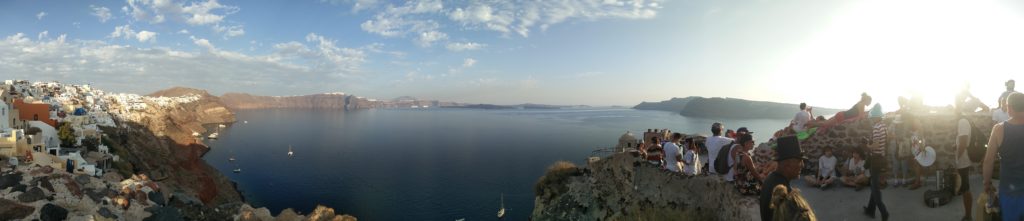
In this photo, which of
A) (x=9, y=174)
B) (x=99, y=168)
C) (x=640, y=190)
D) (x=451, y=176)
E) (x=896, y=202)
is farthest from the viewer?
(x=451, y=176)

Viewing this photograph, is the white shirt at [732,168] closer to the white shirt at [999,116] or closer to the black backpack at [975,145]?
the black backpack at [975,145]

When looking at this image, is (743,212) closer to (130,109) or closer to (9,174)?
(9,174)

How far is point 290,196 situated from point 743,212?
50.8 m

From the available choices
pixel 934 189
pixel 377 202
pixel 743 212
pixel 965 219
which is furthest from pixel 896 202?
pixel 377 202

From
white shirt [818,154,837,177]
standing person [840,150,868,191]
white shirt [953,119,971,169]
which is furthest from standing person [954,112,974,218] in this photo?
white shirt [818,154,837,177]

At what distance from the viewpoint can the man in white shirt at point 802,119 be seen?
11.9 m

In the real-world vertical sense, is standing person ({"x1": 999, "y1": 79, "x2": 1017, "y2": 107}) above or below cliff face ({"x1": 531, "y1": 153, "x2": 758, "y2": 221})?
above

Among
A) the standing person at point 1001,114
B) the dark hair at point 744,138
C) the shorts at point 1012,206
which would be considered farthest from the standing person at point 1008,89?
the shorts at point 1012,206

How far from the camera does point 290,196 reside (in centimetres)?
4822

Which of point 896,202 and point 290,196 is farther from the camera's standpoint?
point 290,196

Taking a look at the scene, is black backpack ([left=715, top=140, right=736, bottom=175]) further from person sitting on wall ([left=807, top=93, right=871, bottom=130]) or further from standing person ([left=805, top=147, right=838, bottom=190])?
person sitting on wall ([left=807, top=93, right=871, bottom=130])

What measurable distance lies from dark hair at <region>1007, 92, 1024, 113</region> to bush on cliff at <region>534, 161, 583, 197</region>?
11365 millimetres

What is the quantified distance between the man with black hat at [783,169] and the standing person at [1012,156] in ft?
5.71

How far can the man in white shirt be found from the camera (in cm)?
1193
